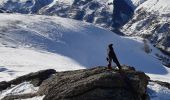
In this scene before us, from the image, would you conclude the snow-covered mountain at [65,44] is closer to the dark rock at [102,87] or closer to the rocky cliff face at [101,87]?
the rocky cliff face at [101,87]

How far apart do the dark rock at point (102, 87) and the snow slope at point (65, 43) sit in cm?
7558

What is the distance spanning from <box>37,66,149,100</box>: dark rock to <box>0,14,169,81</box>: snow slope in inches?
2976

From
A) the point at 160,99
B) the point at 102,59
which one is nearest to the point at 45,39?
the point at 102,59

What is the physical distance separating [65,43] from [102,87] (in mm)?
113791

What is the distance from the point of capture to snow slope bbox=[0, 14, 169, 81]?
12651cm

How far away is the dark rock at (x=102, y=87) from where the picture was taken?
107 feet

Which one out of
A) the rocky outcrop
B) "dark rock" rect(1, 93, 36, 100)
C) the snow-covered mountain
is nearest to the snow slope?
the snow-covered mountain

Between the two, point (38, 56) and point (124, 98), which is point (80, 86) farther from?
point (38, 56)

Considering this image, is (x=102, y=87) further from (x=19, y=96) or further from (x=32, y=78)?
(x=32, y=78)

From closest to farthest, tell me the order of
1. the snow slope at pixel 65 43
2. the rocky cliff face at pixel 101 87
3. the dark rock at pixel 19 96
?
the rocky cliff face at pixel 101 87
the dark rock at pixel 19 96
the snow slope at pixel 65 43

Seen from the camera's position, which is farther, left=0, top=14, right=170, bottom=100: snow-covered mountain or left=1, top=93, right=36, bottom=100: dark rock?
left=0, top=14, right=170, bottom=100: snow-covered mountain

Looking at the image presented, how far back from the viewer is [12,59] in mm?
99875

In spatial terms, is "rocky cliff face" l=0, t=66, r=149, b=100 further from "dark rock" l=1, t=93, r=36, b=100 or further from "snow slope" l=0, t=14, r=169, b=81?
"snow slope" l=0, t=14, r=169, b=81

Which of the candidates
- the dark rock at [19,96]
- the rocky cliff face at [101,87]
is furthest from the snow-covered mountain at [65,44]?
the rocky cliff face at [101,87]
